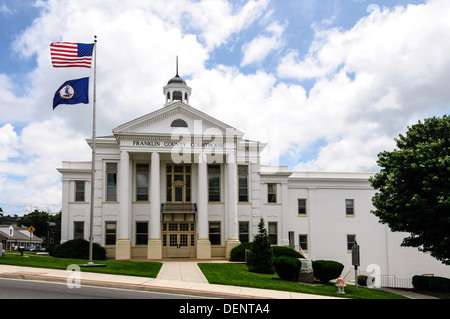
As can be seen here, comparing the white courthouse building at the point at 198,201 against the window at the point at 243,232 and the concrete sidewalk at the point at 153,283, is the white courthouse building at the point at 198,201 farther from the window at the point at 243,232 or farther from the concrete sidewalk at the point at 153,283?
the concrete sidewalk at the point at 153,283

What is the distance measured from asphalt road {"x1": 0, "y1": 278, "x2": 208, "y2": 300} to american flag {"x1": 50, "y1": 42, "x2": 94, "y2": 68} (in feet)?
40.9

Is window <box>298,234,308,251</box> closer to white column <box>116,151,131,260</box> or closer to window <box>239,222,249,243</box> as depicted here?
window <box>239,222,249,243</box>

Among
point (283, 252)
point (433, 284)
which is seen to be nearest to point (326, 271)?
point (433, 284)

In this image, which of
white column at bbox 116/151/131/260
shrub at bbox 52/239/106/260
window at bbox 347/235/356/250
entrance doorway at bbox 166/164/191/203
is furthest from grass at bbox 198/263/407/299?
window at bbox 347/235/356/250

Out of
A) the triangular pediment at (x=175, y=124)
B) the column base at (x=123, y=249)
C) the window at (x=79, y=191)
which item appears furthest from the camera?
the window at (x=79, y=191)

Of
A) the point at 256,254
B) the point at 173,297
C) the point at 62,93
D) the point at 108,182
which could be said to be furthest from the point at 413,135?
the point at 108,182

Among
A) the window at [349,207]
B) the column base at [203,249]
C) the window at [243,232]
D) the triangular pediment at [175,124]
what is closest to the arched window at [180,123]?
the triangular pediment at [175,124]

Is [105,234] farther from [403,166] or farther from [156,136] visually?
[403,166]

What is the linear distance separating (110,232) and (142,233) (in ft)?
8.47

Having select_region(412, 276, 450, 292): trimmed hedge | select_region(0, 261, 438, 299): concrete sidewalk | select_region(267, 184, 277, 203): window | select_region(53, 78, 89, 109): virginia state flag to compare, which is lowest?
select_region(412, 276, 450, 292): trimmed hedge

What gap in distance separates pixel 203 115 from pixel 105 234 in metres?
12.5

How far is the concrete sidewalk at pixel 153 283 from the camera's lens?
18.0m

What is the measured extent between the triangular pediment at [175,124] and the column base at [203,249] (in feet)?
28.1

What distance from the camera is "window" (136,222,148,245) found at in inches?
1460
